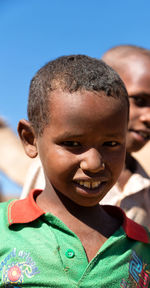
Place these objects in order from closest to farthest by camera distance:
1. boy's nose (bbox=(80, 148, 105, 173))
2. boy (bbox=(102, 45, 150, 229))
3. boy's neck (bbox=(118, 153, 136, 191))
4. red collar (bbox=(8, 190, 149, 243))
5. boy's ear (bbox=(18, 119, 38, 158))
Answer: boy's nose (bbox=(80, 148, 105, 173)) < red collar (bbox=(8, 190, 149, 243)) < boy's ear (bbox=(18, 119, 38, 158)) < boy (bbox=(102, 45, 150, 229)) < boy's neck (bbox=(118, 153, 136, 191))

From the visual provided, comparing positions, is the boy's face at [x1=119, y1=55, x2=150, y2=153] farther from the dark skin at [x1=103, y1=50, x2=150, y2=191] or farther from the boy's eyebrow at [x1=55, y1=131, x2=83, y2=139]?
the boy's eyebrow at [x1=55, y1=131, x2=83, y2=139]

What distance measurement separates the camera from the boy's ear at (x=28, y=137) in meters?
2.01

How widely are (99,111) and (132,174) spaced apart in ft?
4.94

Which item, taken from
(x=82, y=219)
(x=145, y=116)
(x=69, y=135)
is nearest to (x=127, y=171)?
(x=145, y=116)

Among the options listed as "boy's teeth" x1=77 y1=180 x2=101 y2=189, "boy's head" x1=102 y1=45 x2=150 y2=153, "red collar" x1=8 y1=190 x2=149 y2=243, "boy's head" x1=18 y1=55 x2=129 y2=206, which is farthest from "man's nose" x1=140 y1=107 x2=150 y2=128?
"boy's teeth" x1=77 y1=180 x2=101 y2=189

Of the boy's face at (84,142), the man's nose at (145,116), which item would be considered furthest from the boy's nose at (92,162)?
the man's nose at (145,116)

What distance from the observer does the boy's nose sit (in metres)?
1.73

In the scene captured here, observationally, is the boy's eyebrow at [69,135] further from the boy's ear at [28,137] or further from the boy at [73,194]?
the boy's ear at [28,137]

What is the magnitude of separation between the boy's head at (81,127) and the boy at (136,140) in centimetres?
109

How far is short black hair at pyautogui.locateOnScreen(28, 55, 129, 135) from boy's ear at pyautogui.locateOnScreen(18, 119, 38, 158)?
41 mm

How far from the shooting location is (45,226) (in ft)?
6.21

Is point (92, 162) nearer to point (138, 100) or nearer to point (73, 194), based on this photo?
point (73, 194)

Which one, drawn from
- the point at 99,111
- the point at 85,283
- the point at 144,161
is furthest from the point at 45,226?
the point at 144,161

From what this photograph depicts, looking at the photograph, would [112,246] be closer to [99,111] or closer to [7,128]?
[99,111]
